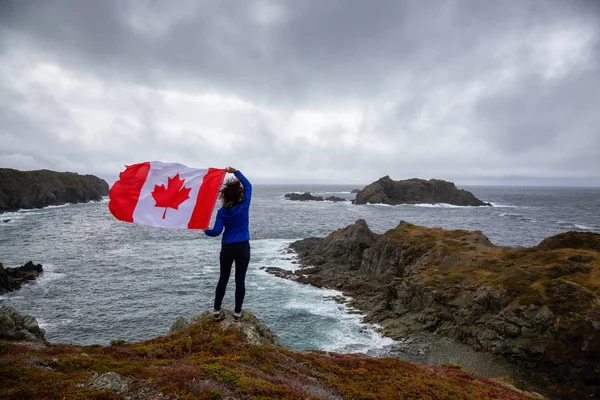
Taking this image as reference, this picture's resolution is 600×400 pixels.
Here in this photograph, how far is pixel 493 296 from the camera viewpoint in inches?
1090

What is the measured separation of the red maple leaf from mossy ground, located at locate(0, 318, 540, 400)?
13.3ft

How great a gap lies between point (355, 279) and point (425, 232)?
11835mm

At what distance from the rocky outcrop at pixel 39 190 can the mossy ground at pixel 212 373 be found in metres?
137

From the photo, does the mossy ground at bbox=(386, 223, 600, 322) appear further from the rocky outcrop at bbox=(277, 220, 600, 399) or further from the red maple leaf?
the red maple leaf

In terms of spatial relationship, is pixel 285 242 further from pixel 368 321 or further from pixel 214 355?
pixel 214 355

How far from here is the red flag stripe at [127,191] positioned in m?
9.45

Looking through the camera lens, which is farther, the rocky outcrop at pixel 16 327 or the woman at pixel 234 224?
the rocky outcrop at pixel 16 327

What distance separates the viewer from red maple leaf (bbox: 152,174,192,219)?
9.57m

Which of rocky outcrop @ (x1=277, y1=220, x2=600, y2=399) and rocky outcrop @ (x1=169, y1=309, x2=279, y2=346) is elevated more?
rocky outcrop @ (x1=169, y1=309, x2=279, y2=346)

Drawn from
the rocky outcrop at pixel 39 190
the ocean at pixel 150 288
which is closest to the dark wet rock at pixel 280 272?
the ocean at pixel 150 288

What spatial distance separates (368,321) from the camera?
106ft

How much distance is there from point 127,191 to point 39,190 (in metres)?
152

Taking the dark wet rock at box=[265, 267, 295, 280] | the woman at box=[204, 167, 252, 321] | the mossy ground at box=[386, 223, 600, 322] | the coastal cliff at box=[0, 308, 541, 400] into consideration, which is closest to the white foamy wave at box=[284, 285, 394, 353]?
the dark wet rock at box=[265, 267, 295, 280]

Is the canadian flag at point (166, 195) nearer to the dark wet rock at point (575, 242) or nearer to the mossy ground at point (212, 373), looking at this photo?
the mossy ground at point (212, 373)
